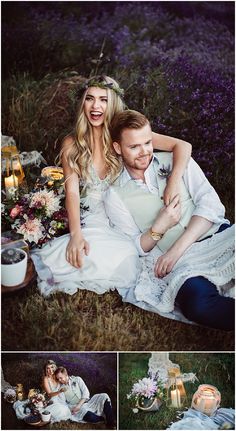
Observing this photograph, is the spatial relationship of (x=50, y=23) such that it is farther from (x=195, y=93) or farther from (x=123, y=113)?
(x=195, y=93)

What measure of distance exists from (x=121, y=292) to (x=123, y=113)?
2.69 ft

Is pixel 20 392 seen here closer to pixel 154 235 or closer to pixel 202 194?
pixel 154 235

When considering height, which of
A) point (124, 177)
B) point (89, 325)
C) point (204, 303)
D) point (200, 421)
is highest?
point (124, 177)

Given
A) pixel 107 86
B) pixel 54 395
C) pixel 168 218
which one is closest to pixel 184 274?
pixel 168 218

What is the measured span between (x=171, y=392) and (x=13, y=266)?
3.06ft

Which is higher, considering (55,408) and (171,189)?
(171,189)

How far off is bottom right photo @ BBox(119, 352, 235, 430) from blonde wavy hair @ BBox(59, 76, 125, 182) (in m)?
0.88

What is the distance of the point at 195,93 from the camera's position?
9.71 ft

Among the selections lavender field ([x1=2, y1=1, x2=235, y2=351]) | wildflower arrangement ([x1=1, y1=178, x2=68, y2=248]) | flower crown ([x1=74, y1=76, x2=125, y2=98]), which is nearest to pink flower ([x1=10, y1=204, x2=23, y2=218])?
wildflower arrangement ([x1=1, y1=178, x2=68, y2=248])

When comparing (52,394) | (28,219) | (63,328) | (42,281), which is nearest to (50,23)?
(28,219)

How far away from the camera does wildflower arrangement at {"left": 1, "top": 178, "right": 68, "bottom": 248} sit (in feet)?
9.51

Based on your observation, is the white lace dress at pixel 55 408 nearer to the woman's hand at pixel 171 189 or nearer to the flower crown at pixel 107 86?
the woman's hand at pixel 171 189

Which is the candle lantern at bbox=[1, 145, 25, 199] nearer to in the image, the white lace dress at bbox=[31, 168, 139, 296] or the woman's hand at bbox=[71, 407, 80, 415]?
the white lace dress at bbox=[31, 168, 139, 296]

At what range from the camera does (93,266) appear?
286 centimetres
